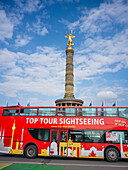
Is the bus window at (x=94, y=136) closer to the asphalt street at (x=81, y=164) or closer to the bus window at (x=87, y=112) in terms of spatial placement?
the bus window at (x=87, y=112)

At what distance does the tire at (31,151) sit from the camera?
10031 millimetres

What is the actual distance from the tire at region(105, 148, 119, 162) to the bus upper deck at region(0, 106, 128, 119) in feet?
7.49

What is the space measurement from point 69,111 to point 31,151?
395cm

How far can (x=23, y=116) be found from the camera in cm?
1070

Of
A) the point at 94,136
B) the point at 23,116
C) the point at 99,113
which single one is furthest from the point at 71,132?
the point at 23,116

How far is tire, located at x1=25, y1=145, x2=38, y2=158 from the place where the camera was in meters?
10.0

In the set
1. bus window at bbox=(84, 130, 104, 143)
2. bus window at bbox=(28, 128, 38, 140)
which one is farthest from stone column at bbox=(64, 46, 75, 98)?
bus window at bbox=(84, 130, 104, 143)

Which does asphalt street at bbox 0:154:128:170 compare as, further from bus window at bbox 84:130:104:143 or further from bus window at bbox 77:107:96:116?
bus window at bbox 77:107:96:116

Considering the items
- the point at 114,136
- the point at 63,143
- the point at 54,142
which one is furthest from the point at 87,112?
the point at 54,142

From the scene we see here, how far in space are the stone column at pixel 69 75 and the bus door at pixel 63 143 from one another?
31.0 metres

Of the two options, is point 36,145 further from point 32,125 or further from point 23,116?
point 23,116

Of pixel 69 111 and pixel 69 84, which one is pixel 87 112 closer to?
pixel 69 111

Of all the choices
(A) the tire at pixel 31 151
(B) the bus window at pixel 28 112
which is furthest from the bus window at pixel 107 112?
(A) the tire at pixel 31 151

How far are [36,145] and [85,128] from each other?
148 inches
